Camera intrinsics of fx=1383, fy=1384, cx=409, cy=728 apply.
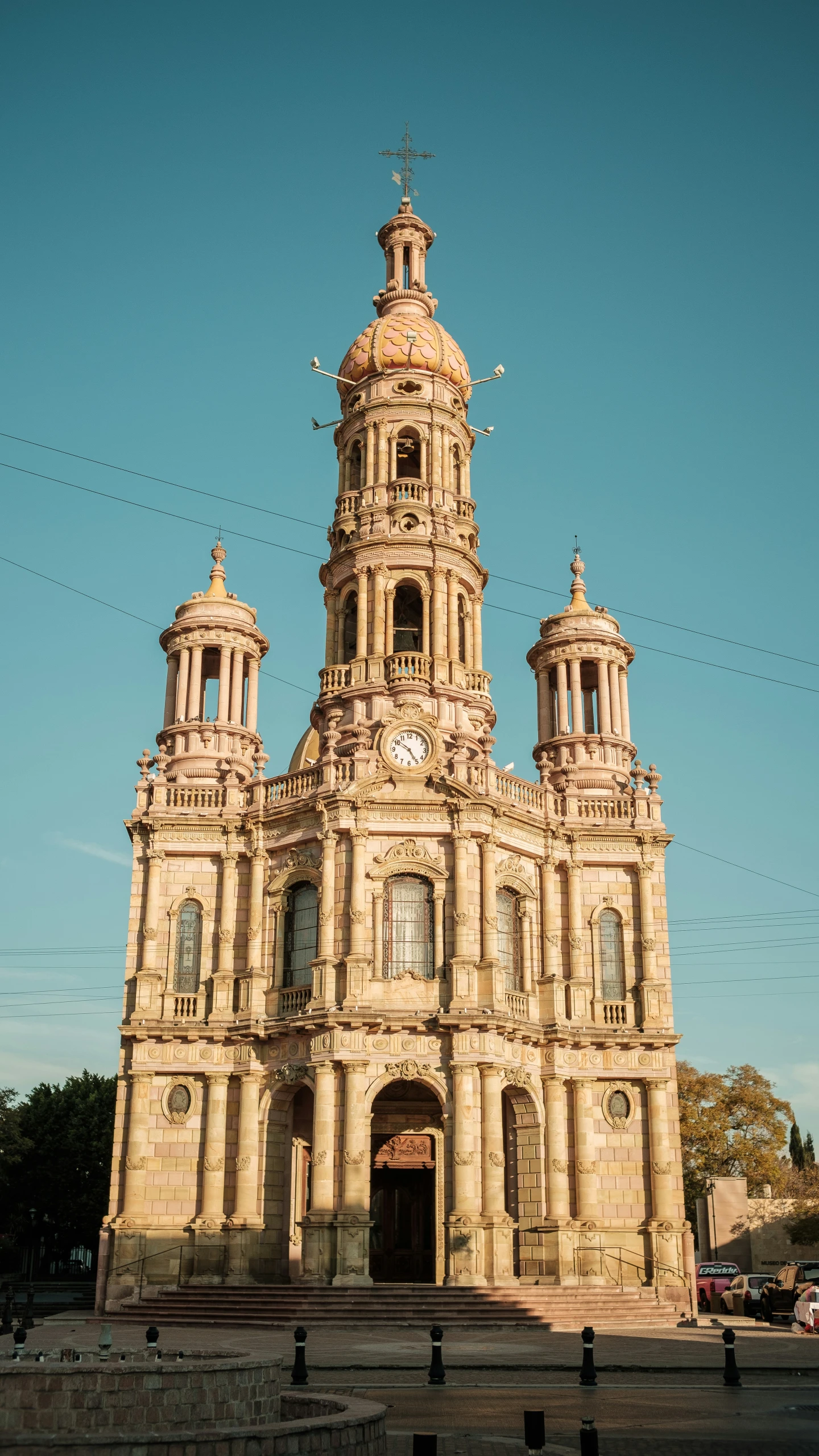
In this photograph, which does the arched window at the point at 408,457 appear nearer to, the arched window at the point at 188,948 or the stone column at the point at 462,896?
the stone column at the point at 462,896

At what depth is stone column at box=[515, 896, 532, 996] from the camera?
4378cm

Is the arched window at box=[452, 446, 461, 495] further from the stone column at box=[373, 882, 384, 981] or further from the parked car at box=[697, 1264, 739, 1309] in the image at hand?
the parked car at box=[697, 1264, 739, 1309]

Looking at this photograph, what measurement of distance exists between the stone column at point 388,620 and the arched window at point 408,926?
928 cm

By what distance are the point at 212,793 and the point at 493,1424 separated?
3016 cm

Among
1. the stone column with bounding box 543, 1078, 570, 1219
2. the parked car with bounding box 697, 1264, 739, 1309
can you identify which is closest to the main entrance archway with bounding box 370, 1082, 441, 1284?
the stone column with bounding box 543, 1078, 570, 1219

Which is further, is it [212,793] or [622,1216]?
[212,793]

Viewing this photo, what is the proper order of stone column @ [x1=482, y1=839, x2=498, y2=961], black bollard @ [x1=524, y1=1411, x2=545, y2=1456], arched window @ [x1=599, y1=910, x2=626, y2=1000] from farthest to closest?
arched window @ [x1=599, y1=910, x2=626, y2=1000]
stone column @ [x1=482, y1=839, x2=498, y2=961]
black bollard @ [x1=524, y1=1411, x2=545, y2=1456]

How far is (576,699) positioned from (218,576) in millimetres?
14353

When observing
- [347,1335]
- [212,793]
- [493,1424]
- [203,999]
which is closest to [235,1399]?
[493,1424]

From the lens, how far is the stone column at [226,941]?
4328cm

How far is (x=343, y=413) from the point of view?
5422 centimetres

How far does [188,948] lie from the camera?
146 feet

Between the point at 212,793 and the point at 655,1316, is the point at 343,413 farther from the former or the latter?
the point at 655,1316

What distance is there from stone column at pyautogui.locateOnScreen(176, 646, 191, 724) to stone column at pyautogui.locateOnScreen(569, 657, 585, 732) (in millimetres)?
14016
